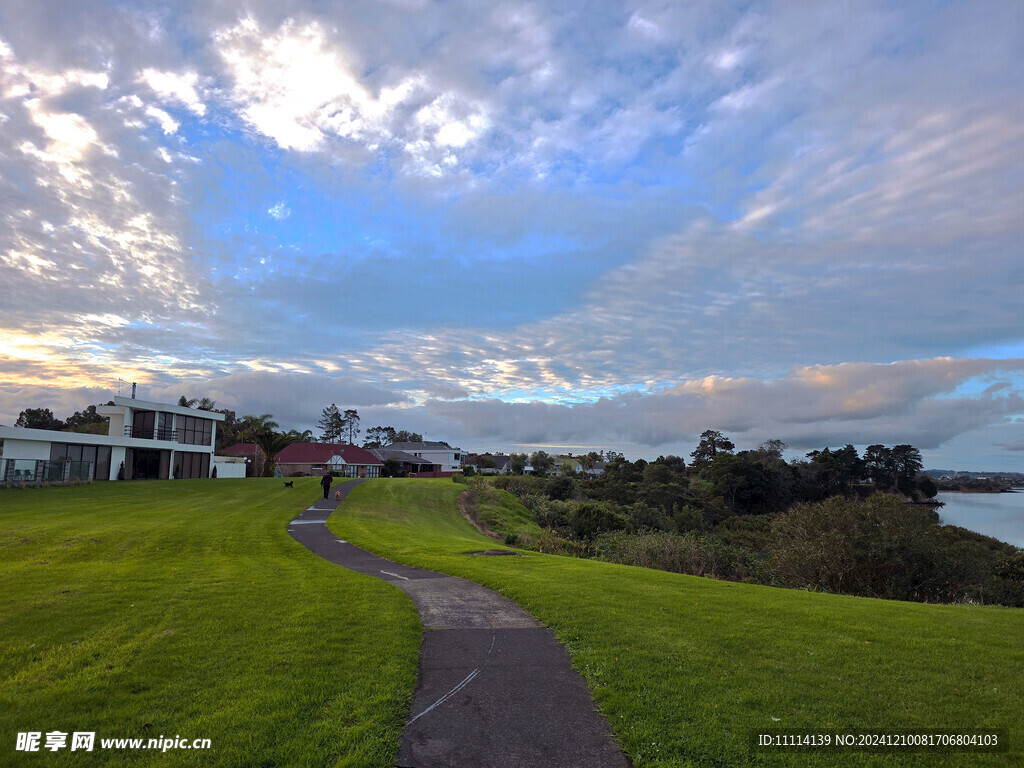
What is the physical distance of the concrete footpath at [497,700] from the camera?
4398 millimetres

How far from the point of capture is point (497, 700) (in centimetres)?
537

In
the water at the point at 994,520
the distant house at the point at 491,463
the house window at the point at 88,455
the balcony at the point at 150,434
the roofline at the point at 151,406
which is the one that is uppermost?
the roofline at the point at 151,406

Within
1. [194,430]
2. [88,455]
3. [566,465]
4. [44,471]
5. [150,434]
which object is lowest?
[566,465]

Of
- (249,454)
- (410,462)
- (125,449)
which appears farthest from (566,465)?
(125,449)

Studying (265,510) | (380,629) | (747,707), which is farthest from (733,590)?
(265,510)

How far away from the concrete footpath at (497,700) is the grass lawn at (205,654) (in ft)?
0.86

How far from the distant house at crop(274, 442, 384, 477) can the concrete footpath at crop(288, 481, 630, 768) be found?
60.5 m

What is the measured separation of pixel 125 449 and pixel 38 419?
48690 millimetres

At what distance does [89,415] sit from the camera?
78812 millimetres

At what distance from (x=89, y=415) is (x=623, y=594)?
9251 centimetres

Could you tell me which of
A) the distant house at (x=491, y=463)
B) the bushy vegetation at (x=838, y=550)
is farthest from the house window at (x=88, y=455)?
the distant house at (x=491, y=463)

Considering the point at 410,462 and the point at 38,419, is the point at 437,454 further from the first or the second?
the point at 38,419

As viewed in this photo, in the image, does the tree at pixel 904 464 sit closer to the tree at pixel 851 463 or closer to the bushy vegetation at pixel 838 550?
the tree at pixel 851 463

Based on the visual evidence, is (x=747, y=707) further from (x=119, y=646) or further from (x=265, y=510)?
(x=265, y=510)
